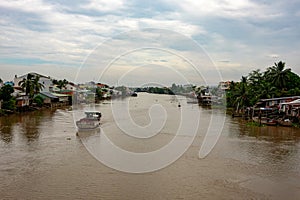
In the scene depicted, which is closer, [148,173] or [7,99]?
[148,173]

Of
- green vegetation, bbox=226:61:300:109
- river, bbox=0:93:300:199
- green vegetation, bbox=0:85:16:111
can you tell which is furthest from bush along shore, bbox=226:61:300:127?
green vegetation, bbox=0:85:16:111

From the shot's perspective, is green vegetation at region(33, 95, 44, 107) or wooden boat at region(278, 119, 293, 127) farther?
green vegetation at region(33, 95, 44, 107)

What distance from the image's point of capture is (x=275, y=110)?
2478cm

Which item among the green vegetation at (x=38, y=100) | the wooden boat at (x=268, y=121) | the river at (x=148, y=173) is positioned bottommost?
the river at (x=148, y=173)

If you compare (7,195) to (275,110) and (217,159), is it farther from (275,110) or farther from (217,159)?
(275,110)

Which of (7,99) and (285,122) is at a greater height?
(7,99)

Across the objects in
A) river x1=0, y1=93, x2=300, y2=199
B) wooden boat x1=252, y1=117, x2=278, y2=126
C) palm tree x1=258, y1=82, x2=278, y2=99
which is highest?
palm tree x1=258, y1=82, x2=278, y2=99

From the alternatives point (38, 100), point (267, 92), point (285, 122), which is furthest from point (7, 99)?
point (267, 92)

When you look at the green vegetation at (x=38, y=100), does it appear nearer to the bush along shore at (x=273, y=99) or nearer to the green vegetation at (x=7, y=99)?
the green vegetation at (x=7, y=99)

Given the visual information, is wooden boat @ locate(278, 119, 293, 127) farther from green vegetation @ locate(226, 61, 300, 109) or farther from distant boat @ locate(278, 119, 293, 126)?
green vegetation @ locate(226, 61, 300, 109)

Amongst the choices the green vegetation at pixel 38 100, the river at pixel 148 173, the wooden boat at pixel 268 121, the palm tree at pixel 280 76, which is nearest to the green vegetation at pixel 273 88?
the palm tree at pixel 280 76

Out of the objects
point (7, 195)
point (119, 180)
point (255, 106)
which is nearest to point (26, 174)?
point (7, 195)

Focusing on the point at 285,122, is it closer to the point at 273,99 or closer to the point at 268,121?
the point at 268,121

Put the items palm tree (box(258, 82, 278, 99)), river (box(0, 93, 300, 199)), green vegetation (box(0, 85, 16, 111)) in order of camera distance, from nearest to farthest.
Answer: river (box(0, 93, 300, 199)) < green vegetation (box(0, 85, 16, 111)) < palm tree (box(258, 82, 278, 99))
